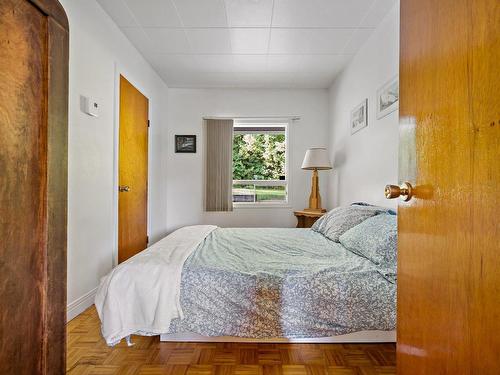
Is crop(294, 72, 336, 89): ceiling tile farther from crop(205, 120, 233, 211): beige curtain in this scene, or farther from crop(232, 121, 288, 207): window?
crop(205, 120, 233, 211): beige curtain

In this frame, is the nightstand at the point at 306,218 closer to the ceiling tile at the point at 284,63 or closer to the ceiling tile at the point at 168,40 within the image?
the ceiling tile at the point at 284,63

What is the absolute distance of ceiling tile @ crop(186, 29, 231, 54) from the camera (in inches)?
117

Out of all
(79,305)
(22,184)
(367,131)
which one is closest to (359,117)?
(367,131)

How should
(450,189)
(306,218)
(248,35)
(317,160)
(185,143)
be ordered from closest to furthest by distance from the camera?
1. (450,189)
2. (248,35)
3. (317,160)
4. (306,218)
5. (185,143)

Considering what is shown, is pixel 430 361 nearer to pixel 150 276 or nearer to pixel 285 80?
pixel 150 276

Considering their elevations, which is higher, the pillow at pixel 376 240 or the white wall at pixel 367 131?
the white wall at pixel 367 131

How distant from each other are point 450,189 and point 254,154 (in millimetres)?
4204

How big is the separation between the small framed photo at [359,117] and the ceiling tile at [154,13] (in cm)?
190

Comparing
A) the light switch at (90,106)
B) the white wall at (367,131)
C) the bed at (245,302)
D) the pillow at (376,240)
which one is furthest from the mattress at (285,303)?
the light switch at (90,106)

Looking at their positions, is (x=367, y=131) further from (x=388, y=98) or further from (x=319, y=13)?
(x=319, y=13)

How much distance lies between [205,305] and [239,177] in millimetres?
3224

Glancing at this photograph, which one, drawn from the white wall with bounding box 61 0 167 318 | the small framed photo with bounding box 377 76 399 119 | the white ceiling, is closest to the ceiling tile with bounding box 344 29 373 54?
the white ceiling

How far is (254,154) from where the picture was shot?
4.80 meters

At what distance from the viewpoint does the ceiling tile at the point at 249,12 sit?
8.24 feet
